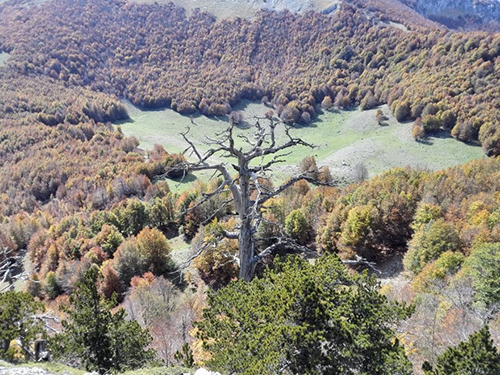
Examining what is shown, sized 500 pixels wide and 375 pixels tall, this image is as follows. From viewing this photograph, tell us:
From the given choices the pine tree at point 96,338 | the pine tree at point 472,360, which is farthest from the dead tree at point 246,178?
the pine tree at point 96,338

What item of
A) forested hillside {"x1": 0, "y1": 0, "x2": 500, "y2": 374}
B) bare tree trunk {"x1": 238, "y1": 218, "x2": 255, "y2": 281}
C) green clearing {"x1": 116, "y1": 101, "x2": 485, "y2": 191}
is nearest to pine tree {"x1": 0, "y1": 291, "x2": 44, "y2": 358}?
forested hillside {"x1": 0, "y1": 0, "x2": 500, "y2": 374}

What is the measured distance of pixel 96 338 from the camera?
36.4 feet

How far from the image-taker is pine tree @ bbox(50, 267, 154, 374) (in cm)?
1078

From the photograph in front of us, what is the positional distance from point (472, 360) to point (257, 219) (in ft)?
21.5

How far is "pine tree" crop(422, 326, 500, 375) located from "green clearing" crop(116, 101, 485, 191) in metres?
43.6

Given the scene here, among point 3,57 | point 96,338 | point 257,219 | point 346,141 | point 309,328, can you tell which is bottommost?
point 3,57

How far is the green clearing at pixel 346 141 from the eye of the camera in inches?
3287

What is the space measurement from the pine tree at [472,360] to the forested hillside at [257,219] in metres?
0.05

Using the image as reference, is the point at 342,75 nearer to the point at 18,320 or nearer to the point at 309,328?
the point at 18,320

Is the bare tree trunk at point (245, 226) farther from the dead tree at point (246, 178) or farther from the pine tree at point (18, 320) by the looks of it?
the pine tree at point (18, 320)

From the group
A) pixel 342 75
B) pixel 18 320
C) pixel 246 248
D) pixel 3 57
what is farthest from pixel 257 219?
pixel 3 57

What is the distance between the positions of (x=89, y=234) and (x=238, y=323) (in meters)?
63.2

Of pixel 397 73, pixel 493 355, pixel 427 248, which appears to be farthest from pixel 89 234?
pixel 397 73

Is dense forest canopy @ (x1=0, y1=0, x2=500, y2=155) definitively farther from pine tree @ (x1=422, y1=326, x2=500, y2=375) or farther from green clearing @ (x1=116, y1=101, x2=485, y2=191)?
pine tree @ (x1=422, y1=326, x2=500, y2=375)
